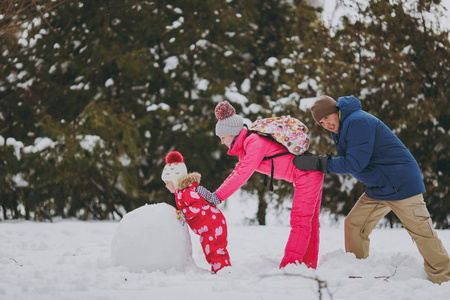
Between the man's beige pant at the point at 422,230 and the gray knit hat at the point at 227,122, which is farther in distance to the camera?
the gray knit hat at the point at 227,122

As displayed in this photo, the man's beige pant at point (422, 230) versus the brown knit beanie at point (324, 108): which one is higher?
the brown knit beanie at point (324, 108)

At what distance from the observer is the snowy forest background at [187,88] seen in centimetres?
737

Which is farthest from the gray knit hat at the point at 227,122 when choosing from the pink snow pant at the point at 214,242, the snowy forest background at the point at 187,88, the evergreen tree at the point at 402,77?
the evergreen tree at the point at 402,77

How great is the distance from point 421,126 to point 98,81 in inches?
215

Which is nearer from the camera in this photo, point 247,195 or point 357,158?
point 357,158

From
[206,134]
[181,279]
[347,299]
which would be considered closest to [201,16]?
[206,134]

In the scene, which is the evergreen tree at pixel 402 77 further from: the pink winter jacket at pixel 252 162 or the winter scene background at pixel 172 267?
the pink winter jacket at pixel 252 162

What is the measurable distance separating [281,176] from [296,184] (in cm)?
15

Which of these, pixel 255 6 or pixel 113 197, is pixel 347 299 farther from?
pixel 255 6

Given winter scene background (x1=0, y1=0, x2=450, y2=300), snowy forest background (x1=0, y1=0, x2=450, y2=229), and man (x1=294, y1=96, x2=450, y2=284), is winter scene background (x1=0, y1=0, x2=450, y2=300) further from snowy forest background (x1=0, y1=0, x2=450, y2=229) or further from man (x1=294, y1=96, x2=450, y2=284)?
snowy forest background (x1=0, y1=0, x2=450, y2=229)

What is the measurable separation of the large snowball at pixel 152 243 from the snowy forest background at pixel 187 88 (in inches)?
150

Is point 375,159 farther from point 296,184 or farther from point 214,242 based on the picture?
point 214,242

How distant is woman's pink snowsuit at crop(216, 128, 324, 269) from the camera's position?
12.1ft

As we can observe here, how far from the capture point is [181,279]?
3232 millimetres
